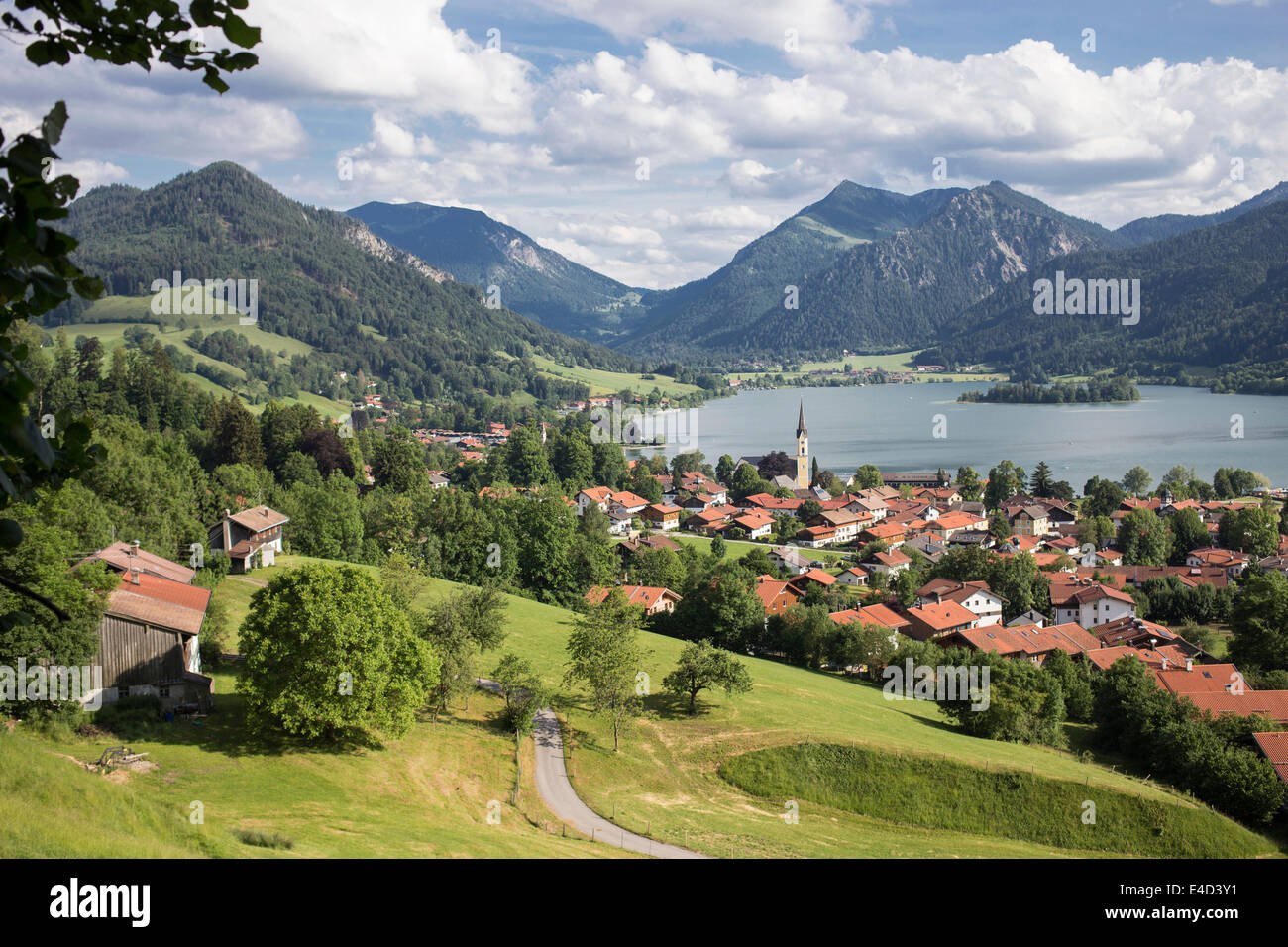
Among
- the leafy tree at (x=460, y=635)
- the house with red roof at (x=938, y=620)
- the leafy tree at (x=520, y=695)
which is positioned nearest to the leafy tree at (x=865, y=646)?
the house with red roof at (x=938, y=620)

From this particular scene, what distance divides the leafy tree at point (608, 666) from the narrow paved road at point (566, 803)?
61.9 inches

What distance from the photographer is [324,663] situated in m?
19.8

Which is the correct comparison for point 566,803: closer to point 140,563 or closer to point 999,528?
point 140,563

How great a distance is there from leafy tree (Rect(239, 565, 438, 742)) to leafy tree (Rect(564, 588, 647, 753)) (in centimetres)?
554

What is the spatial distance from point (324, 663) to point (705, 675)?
1198cm

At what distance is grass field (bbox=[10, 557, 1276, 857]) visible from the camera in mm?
10117

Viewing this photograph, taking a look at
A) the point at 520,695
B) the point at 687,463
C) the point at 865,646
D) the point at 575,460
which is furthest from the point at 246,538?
the point at 687,463

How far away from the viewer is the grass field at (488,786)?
10.1 meters

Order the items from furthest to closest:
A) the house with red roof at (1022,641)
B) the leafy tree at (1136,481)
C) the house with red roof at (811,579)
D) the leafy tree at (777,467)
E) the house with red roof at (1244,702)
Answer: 1. the leafy tree at (777,467)
2. the leafy tree at (1136,481)
3. the house with red roof at (811,579)
4. the house with red roof at (1022,641)
5. the house with red roof at (1244,702)

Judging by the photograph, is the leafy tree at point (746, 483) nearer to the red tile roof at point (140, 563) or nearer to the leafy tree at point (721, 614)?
the leafy tree at point (721, 614)
